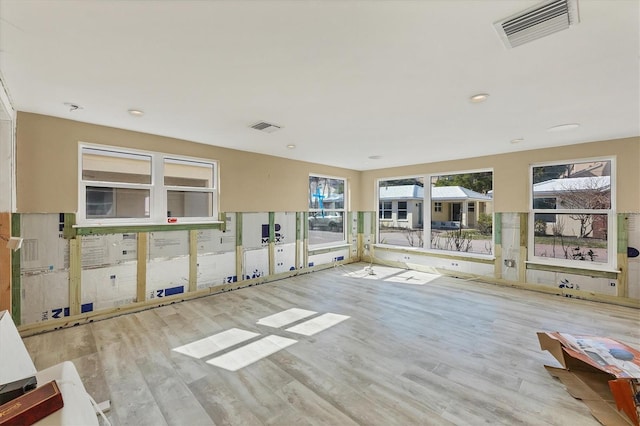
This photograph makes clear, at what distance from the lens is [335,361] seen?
252 cm

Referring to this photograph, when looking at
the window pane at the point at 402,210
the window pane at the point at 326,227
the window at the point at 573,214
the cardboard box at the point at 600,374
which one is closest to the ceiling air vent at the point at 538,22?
the cardboard box at the point at 600,374

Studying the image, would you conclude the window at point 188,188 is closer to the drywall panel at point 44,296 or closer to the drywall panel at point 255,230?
the drywall panel at point 255,230

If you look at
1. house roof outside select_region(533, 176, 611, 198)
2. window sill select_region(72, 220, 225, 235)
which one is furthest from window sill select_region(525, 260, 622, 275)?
window sill select_region(72, 220, 225, 235)

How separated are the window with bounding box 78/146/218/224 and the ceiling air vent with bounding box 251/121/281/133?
150 centimetres

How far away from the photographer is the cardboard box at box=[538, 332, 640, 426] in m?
1.81

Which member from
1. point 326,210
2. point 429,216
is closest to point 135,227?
point 326,210

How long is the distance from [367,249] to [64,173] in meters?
6.07

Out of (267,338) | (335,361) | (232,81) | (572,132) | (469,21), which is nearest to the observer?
(469,21)

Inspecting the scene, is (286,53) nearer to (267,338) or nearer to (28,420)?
(28,420)

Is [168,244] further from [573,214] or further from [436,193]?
[573,214]

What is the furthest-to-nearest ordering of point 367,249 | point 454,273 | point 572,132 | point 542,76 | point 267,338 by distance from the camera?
point 367,249 → point 454,273 → point 572,132 → point 267,338 → point 542,76

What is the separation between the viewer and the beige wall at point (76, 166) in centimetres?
307

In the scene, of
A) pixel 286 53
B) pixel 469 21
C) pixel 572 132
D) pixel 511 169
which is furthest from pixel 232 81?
pixel 511 169

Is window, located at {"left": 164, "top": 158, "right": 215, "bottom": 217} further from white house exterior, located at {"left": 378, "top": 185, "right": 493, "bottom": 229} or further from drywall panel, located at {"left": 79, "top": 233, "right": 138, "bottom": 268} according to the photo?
white house exterior, located at {"left": 378, "top": 185, "right": 493, "bottom": 229}
